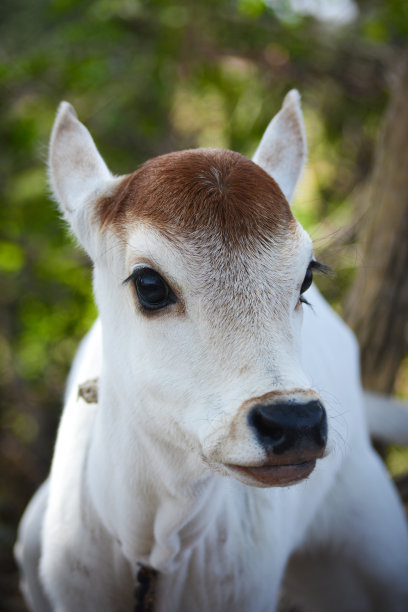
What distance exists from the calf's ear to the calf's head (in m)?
0.46

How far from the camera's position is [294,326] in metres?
2.08

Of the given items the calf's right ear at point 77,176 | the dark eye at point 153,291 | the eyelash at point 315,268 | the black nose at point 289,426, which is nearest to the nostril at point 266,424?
the black nose at point 289,426

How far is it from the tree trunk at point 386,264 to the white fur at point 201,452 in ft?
3.31

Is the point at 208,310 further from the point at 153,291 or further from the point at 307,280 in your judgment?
the point at 307,280

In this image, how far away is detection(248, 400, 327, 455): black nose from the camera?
5.47 feet

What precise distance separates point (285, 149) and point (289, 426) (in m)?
1.49

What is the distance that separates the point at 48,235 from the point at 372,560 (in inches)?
156

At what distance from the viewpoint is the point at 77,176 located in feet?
8.20

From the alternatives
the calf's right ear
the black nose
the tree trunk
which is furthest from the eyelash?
the tree trunk

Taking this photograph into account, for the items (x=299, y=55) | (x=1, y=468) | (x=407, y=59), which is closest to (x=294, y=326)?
(x=407, y=59)

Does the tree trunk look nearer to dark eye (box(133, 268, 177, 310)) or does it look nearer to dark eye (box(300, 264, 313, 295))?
dark eye (box(300, 264, 313, 295))

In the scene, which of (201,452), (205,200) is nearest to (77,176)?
(205,200)

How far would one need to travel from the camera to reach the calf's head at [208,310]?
174 cm

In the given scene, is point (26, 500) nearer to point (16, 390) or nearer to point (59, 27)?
point (16, 390)
